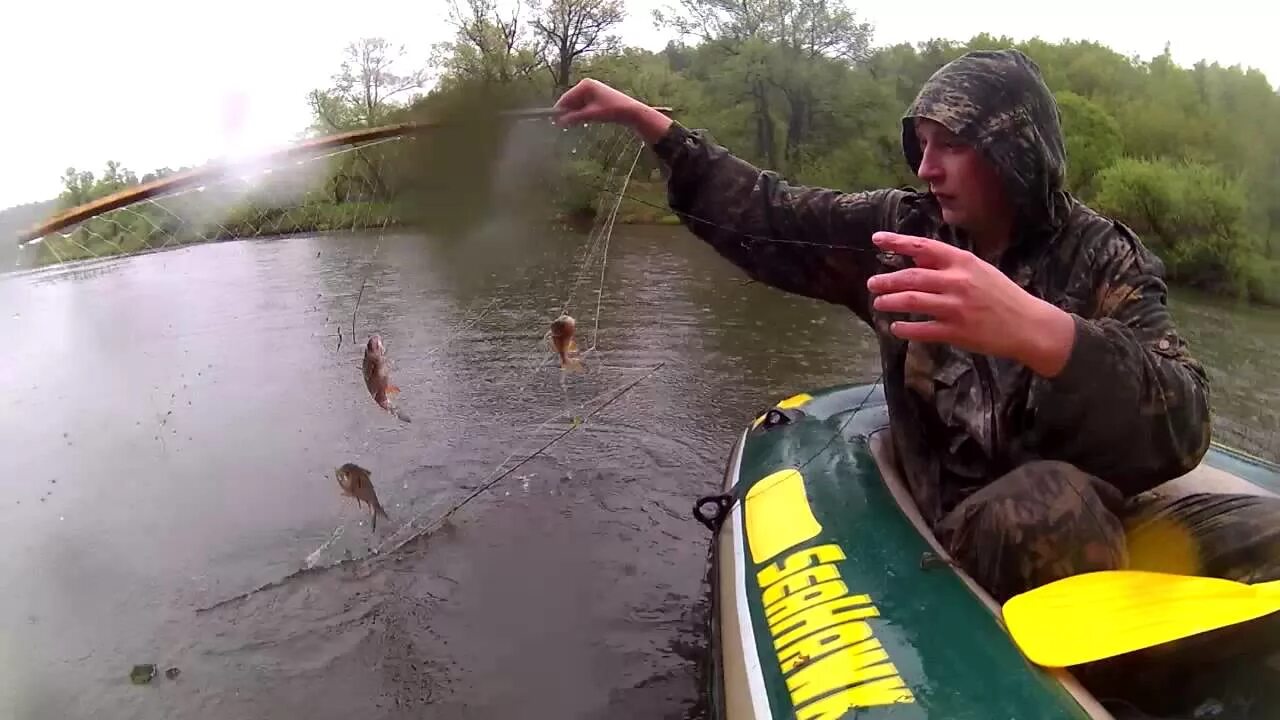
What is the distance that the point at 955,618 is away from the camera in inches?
93.1

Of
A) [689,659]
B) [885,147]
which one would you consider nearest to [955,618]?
[689,659]

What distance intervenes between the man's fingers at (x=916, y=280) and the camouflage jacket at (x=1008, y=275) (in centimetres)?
45

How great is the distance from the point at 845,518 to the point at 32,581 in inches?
181

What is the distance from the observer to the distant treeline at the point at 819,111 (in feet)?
12.1

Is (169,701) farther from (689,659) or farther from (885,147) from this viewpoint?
(885,147)

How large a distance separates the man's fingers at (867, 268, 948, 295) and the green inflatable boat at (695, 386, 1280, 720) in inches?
43.5

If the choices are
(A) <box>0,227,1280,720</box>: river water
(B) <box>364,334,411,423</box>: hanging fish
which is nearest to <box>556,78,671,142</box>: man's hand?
(A) <box>0,227,1280,720</box>: river water

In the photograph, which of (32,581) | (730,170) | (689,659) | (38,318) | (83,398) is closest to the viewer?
(730,170)

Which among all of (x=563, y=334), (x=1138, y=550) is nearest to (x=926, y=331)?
(x=1138, y=550)

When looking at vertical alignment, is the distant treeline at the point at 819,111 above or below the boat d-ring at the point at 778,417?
above

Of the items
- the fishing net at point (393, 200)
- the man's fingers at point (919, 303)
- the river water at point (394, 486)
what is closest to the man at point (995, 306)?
the man's fingers at point (919, 303)

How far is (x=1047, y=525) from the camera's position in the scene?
2262 mm

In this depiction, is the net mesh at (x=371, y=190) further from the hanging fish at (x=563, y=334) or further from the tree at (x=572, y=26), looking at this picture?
the tree at (x=572, y=26)

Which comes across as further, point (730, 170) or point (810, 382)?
point (810, 382)
